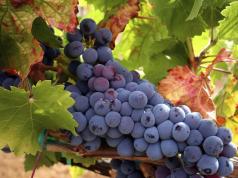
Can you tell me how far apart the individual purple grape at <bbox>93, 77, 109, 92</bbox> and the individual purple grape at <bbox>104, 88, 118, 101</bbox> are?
0.01m

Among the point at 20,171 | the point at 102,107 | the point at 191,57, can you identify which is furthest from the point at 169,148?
the point at 20,171

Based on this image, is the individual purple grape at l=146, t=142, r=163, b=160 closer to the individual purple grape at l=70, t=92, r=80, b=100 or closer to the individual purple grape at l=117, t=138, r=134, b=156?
the individual purple grape at l=117, t=138, r=134, b=156

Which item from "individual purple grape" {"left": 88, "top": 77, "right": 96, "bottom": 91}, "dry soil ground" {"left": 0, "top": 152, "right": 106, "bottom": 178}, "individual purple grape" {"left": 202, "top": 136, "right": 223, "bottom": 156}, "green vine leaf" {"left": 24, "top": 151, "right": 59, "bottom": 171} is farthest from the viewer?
"dry soil ground" {"left": 0, "top": 152, "right": 106, "bottom": 178}

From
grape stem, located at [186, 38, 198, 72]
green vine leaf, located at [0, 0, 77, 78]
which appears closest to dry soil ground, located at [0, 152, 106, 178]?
grape stem, located at [186, 38, 198, 72]

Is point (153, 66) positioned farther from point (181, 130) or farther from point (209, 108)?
point (181, 130)

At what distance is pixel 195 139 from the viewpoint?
78cm

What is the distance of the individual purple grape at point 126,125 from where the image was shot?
80 centimetres

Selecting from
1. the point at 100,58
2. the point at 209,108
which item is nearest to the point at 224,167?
the point at 209,108

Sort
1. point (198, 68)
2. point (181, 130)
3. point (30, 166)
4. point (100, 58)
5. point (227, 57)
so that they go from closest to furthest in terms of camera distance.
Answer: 1. point (181, 130)
2. point (100, 58)
3. point (227, 57)
4. point (198, 68)
5. point (30, 166)

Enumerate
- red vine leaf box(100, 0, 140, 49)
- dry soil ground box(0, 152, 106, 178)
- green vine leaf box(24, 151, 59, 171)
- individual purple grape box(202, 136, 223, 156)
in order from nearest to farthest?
1. individual purple grape box(202, 136, 223, 156)
2. red vine leaf box(100, 0, 140, 49)
3. green vine leaf box(24, 151, 59, 171)
4. dry soil ground box(0, 152, 106, 178)

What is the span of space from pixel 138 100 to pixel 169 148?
0.09 m

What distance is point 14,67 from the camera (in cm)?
80

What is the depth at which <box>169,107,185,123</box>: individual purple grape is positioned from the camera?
0.80 m

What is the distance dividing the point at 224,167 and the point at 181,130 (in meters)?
0.09
